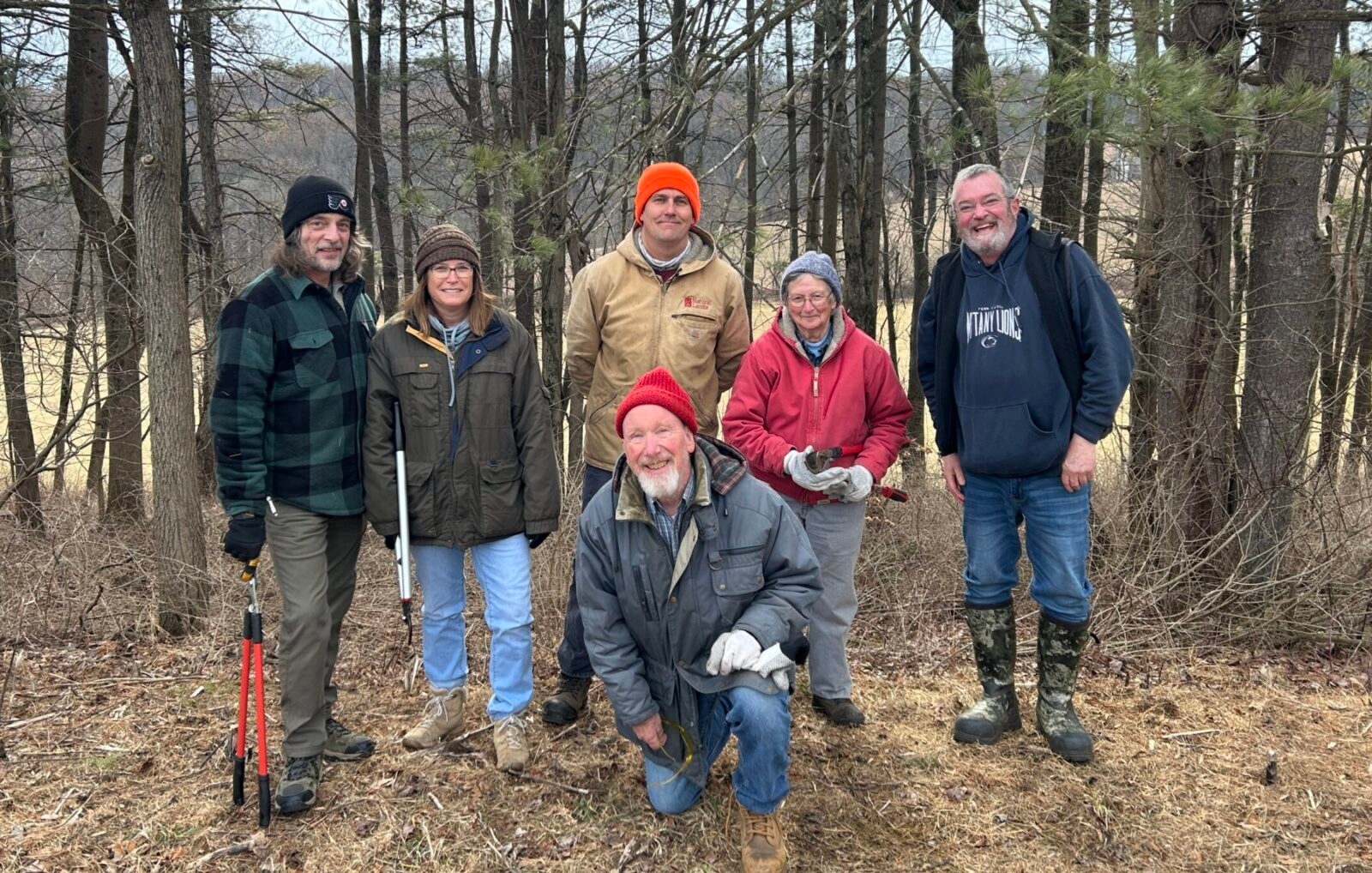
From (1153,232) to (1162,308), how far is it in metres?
0.46

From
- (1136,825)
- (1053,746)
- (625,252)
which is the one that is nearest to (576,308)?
(625,252)

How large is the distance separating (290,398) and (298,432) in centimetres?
13

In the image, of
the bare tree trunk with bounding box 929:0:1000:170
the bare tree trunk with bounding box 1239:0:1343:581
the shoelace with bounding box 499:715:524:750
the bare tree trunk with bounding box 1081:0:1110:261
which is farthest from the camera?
the bare tree trunk with bounding box 929:0:1000:170

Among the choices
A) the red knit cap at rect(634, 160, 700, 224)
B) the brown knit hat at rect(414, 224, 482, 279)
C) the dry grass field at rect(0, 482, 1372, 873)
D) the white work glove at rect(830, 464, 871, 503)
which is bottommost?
the dry grass field at rect(0, 482, 1372, 873)

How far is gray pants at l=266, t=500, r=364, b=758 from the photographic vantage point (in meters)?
3.41

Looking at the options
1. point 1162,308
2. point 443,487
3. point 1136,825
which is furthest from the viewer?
point 1162,308

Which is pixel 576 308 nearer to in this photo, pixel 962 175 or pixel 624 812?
pixel 962 175

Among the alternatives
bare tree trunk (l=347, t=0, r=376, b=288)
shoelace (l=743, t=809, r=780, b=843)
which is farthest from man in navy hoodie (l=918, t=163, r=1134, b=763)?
bare tree trunk (l=347, t=0, r=376, b=288)

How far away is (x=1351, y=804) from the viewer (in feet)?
11.5

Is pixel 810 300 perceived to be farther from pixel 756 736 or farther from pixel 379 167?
pixel 379 167

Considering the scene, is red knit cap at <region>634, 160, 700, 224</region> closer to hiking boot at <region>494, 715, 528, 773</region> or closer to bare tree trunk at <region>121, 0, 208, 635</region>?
hiking boot at <region>494, 715, 528, 773</region>

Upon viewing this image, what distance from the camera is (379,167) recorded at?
14.3 m

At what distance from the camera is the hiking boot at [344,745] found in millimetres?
3742

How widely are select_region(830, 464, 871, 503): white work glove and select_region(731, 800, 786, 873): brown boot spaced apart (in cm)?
121
